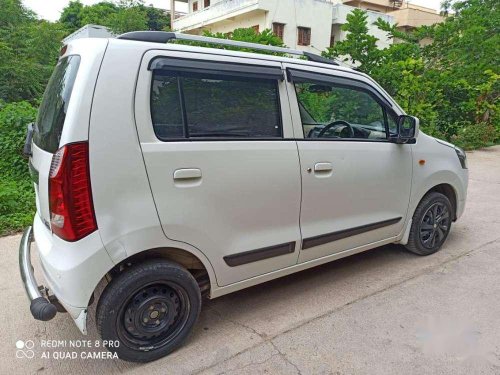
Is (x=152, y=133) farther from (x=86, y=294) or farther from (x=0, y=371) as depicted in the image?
(x=0, y=371)

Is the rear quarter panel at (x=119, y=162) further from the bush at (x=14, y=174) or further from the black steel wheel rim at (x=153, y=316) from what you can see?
the bush at (x=14, y=174)

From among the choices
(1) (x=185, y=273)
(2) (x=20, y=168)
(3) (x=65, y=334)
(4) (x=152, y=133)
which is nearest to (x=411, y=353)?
(1) (x=185, y=273)

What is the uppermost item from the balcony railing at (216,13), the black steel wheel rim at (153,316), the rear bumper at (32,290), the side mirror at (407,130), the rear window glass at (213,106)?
the balcony railing at (216,13)

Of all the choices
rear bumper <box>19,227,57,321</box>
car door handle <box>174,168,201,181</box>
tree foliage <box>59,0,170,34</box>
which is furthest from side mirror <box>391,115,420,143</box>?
tree foliage <box>59,0,170,34</box>

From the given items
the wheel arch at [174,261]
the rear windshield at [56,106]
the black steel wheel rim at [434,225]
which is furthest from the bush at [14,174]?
the black steel wheel rim at [434,225]

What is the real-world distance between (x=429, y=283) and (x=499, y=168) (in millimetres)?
6288

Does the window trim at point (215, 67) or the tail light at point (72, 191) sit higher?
the window trim at point (215, 67)

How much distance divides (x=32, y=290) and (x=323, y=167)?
2088 mm

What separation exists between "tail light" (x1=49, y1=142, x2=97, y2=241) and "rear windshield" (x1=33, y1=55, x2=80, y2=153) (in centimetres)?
14

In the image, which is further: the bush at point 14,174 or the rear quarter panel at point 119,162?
the bush at point 14,174

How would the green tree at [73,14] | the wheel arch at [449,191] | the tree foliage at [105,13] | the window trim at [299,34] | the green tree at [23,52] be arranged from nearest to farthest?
the wheel arch at [449,191] < the green tree at [23,52] < the window trim at [299,34] < the tree foliage at [105,13] < the green tree at [73,14]

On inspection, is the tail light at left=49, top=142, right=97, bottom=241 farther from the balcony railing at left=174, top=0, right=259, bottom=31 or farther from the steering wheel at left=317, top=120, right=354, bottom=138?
the balcony railing at left=174, top=0, right=259, bottom=31

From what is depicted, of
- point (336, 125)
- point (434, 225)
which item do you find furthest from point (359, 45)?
point (336, 125)

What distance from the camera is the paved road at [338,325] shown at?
88.4 inches
